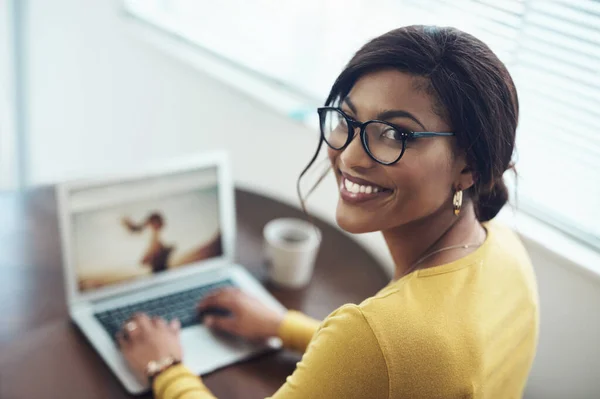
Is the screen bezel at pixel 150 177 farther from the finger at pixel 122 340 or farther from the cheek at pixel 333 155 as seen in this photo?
the cheek at pixel 333 155

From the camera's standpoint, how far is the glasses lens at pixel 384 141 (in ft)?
2.65

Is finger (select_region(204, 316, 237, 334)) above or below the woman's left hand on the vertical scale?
below

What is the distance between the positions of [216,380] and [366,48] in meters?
0.56

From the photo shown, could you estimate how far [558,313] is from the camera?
1168mm

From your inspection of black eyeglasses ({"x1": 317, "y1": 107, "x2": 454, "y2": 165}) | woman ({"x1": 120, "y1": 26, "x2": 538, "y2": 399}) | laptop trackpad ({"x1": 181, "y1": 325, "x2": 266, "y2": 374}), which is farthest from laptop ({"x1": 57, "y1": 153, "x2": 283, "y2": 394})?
black eyeglasses ({"x1": 317, "y1": 107, "x2": 454, "y2": 165})

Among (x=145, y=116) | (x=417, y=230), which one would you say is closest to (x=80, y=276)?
(x=417, y=230)

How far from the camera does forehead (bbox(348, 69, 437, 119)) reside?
783mm

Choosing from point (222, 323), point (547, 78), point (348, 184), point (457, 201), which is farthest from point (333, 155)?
point (547, 78)

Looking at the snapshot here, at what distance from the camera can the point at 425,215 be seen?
86 cm

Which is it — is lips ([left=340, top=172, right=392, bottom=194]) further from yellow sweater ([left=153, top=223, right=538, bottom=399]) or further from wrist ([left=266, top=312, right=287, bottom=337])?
wrist ([left=266, top=312, right=287, bottom=337])

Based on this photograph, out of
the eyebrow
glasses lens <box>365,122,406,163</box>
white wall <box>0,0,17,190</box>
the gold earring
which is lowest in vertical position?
white wall <box>0,0,17,190</box>

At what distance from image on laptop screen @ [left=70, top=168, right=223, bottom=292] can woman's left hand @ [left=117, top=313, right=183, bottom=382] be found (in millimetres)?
117

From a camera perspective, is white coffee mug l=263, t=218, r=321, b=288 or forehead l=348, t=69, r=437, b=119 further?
white coffee mug l=263, t=218, r=321, b=288

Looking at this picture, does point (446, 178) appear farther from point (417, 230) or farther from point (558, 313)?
point (558, 313)
